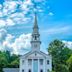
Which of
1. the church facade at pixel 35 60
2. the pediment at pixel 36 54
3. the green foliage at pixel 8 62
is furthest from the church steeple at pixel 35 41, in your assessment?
the green foliage at pixel 8 62

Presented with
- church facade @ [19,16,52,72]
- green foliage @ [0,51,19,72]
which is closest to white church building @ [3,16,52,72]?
church facade @ [19,16,52,72]

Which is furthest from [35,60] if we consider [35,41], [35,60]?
[35,41]

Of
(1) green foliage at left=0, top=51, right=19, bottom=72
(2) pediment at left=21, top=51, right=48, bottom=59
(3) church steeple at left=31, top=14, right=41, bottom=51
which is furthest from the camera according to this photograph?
(1) green foliage at left=0, top=51, right=19, bottom=72

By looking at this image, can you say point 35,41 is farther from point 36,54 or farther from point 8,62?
point 8,62

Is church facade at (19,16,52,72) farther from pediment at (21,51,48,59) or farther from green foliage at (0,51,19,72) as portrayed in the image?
green foliage at (0,51,19,72)

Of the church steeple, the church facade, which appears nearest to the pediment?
the church facade

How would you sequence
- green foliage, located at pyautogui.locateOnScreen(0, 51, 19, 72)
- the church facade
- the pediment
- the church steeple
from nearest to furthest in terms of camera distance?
the pediment < the church facade < the church steeple < green foliage, located at pyautogui.locateOnScreen(0, 51, 19, 72)

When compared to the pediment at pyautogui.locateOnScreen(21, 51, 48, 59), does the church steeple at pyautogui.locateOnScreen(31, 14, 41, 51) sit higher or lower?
higher

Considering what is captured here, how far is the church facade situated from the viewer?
9156 cm

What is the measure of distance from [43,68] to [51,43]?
11.4 m

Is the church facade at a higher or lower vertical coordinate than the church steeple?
lower

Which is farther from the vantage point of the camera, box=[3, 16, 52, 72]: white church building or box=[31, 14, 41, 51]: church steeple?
box=[31, 14, 41, 51]: church steeple

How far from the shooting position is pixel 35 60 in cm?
9156

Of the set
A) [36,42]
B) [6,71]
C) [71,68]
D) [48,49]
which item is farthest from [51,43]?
[71,68]
